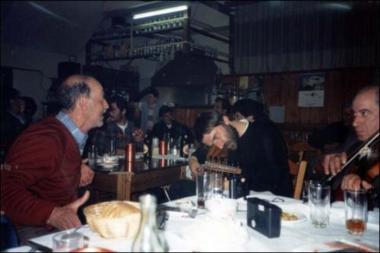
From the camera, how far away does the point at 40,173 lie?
1.79 m

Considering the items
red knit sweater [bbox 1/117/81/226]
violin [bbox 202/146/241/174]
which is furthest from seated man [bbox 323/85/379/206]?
red knit sweater [bbox 1/117/81/226]

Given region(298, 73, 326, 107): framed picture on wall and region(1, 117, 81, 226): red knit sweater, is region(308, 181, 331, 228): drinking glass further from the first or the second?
region(298, 73, 326, 107): framed picture on wall

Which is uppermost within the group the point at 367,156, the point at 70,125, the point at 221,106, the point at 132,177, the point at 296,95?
the point at 296,95

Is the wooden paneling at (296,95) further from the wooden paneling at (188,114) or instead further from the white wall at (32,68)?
the white wall at (32,68)

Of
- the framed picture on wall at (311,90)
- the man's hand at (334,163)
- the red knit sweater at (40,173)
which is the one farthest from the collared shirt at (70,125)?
the framed picture on wall at (311,90)

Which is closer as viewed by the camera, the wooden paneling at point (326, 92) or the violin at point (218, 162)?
the violin at point (218, 162)

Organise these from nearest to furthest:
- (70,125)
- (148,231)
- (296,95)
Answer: (148,231)
(70,125)
(296,95)

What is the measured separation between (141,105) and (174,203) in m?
6.73

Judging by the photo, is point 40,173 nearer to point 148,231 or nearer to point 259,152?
point 148,231

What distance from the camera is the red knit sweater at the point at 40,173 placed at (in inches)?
65.3

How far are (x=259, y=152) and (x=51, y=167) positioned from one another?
1557 mm

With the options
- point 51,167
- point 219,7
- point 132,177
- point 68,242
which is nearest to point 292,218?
point 68,242

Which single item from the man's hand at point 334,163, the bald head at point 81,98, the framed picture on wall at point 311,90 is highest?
the framed picture on wall at point 311,90

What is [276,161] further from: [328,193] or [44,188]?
[44,188]
